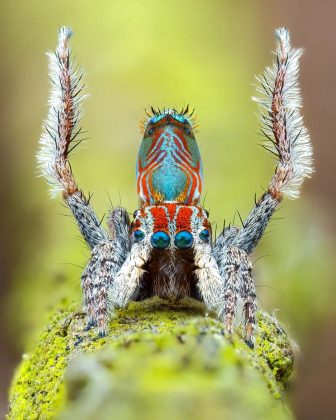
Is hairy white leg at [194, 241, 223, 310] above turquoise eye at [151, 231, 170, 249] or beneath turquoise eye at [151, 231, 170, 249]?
beneath

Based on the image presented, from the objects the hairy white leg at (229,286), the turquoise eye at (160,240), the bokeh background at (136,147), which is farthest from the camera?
the bokeh background at (136,147)

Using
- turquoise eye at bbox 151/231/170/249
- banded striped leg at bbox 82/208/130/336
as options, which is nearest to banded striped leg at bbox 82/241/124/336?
banded striped leg at bbox 82/208/130/336

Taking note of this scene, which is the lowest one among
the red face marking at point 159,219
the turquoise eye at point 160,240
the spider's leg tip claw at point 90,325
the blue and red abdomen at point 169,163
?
the spider's leg tip claw at point 90,325

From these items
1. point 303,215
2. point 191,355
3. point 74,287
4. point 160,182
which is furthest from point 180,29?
point 191,355

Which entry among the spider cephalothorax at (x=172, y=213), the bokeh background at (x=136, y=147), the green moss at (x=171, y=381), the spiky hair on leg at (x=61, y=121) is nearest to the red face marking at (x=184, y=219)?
the spider cephalothorax at (x=172, y=213)

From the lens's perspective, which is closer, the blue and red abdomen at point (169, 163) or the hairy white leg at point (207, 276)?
the hairy white leg at point (207, 276)

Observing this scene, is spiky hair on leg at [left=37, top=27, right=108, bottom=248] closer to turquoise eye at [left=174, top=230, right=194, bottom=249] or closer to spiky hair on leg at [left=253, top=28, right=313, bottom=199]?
turquoise eye at [left=174, top=230, right=194, bottom=249]

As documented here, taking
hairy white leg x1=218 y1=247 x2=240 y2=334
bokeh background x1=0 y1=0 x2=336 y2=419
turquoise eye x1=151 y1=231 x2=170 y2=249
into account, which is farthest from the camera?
bokeh background x1=0 y1=0 x2=336 y2=419

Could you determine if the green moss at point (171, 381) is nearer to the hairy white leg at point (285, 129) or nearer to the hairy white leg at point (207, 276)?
the hairy white leg at point (207, 276)
